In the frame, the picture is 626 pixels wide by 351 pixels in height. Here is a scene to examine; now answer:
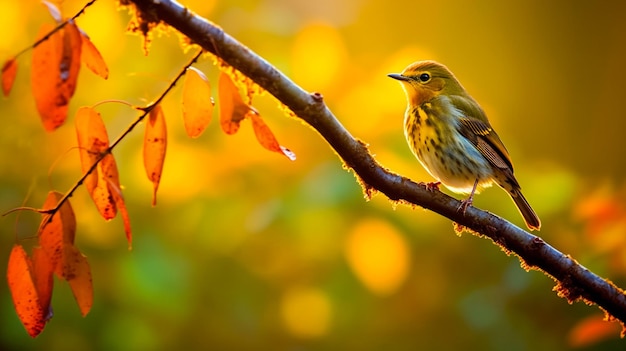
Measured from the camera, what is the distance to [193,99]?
28.8 inches

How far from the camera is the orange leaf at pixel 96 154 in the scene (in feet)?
2.36

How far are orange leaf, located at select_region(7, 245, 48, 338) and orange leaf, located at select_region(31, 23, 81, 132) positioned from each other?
18 centimetres

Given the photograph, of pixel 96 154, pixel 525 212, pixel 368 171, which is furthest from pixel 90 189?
pixel 525 212

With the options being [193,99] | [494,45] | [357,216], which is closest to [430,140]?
[357,216]

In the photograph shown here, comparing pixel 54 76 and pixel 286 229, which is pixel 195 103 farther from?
pixel 286 229

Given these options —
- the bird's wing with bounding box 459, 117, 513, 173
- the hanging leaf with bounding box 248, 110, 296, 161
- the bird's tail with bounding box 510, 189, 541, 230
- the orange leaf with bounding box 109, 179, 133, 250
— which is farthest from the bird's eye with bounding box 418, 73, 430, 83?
the orange leaf with bounding box 109, 179, 133, 250

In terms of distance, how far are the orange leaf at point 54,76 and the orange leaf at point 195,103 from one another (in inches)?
5.1

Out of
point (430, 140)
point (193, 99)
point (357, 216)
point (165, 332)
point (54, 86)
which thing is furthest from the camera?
point (165, 332)

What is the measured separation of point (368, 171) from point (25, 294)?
1.44 ft

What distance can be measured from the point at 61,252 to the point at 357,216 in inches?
46.5

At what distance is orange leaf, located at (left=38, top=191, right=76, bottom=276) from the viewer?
2.37ft

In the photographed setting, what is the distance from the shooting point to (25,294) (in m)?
0.72

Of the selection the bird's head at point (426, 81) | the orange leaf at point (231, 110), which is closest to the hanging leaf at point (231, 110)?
the orange leaf at point (231, 110)

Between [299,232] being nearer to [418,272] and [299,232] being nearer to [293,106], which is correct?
[418,272]
